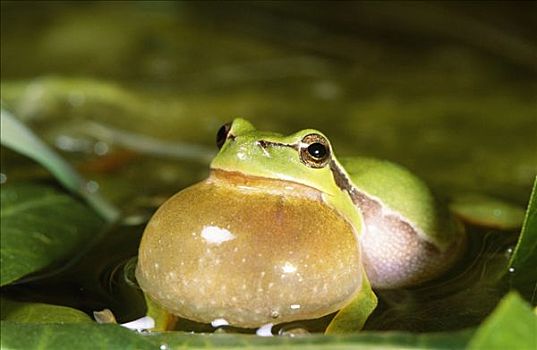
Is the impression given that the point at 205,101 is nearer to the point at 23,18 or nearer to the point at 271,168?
the point at 23,18

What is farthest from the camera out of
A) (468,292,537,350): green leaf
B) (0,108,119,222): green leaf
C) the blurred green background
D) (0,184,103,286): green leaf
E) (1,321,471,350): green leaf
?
the blurred green background

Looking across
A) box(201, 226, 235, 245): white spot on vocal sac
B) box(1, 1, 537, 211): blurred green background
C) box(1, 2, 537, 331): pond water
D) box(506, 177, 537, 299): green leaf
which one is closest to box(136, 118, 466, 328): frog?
box(201, 226, 235, 245): white spot on vocal sac

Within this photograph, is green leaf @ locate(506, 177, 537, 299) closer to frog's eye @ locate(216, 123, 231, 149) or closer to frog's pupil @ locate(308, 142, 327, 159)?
frog's pupil @ locate(308, 142, 327, 159)

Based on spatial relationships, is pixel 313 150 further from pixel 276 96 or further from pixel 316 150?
pixel 276 96

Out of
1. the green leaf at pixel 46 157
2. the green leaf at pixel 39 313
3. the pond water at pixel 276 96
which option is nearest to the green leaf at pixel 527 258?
the pond water at pixel 276 96

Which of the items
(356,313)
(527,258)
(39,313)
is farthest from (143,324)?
(527,258)

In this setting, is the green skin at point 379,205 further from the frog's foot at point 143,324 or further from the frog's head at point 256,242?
the frog's foot at point 143,324

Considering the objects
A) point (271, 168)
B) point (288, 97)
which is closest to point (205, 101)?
point (288, 97)
